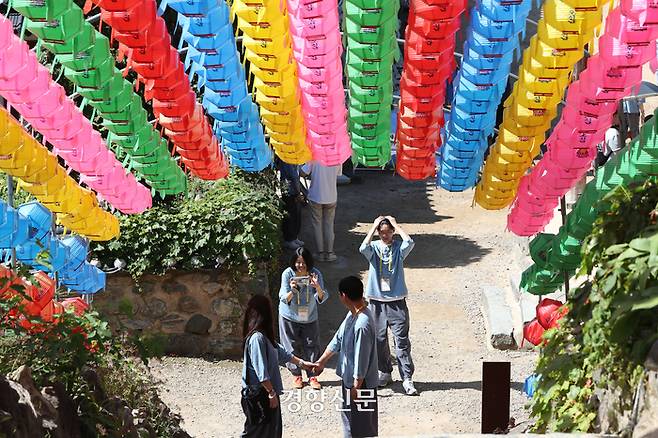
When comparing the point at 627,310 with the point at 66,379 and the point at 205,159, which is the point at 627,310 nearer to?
the point at 66,379

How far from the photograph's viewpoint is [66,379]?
593cm

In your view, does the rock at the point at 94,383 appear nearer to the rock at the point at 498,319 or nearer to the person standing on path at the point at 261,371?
the person standing on path at the point at 261,371

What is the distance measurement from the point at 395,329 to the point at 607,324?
473 centimetres

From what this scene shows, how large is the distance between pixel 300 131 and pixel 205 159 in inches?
30.3

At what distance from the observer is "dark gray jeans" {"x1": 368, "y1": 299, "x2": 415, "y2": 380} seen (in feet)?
29.3

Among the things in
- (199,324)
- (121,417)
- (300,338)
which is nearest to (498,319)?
(300,338)

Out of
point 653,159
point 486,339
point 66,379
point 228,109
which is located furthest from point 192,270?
point 653,159

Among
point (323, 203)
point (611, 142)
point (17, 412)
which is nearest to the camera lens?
point (17, 412)

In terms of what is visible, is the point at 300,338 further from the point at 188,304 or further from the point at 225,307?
the point at 188,304

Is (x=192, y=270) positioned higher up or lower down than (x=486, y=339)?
higher up

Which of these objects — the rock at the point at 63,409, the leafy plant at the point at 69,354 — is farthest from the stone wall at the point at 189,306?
the rock at the point at 63,409

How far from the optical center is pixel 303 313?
29.5ft

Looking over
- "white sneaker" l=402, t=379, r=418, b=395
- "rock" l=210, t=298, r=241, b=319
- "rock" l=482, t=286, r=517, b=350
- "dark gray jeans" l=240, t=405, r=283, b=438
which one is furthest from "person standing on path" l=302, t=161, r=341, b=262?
"dark gray jeans" l=240, t=405, r=283, b=438

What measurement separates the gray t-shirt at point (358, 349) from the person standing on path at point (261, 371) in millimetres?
358
